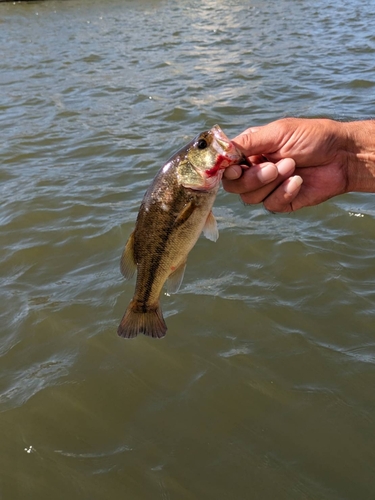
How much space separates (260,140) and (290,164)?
0.78ft

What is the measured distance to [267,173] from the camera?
3104 millimetres

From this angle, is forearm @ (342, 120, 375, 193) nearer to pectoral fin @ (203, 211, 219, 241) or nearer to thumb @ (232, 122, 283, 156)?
thumb @ (232, 122, 283, 156)

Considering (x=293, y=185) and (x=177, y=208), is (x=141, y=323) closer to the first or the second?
(x=177, y=208)

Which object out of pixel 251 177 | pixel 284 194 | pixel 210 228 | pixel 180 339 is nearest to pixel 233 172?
pixel 251 177

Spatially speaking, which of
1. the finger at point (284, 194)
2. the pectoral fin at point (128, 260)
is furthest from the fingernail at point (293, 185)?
the pectoral fin at point (128, 260)

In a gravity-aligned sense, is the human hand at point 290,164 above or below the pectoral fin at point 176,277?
above

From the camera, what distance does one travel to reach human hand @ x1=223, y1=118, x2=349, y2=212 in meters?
3.20

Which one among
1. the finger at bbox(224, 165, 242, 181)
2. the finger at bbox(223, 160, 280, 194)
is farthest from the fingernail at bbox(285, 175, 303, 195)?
the finger at bbox(224, 165, 242, 181)

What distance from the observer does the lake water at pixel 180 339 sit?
11.2ft

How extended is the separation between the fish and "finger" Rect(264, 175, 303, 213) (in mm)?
413

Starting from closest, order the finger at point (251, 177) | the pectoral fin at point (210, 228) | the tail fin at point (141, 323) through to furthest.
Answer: the pectoral fin at point (210, 228)
the finger at point (251, 177)
the tail fin at point (141, 323)

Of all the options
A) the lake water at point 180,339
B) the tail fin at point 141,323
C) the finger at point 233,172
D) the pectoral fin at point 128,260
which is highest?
the finger at point 233,172

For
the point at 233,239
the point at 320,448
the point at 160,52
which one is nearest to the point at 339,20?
the point at 160,52

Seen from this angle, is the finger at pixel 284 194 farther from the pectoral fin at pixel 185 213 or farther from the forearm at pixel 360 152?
the pectoral fin at pixel 185 213
